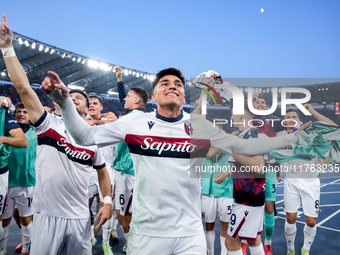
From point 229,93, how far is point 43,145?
2.34 meters

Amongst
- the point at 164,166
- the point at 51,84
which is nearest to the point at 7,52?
the point at 51,84

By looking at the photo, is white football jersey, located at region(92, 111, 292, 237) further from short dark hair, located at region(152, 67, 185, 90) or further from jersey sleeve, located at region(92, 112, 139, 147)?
short dark hair, located at region(152, 67, 185, 90)

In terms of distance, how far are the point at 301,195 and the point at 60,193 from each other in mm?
4192

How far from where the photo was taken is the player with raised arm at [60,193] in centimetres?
257

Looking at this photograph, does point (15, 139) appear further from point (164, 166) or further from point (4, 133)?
point (164, 166)

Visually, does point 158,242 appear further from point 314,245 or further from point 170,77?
point 314,245

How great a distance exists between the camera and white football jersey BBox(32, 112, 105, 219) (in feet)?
8.79

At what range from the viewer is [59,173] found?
2717mm

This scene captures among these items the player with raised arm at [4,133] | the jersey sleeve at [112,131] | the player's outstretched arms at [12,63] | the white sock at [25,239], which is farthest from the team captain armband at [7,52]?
the white sock at [25,239]

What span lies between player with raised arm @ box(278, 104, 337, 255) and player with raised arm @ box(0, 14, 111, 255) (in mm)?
3483

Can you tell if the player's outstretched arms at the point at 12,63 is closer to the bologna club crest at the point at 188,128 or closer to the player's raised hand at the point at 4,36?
the player's raised hand at the point at 4,36

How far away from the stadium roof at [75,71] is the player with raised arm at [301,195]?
14681mm

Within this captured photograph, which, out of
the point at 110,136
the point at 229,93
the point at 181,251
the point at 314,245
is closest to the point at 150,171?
the point at 110,136

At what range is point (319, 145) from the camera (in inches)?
132
